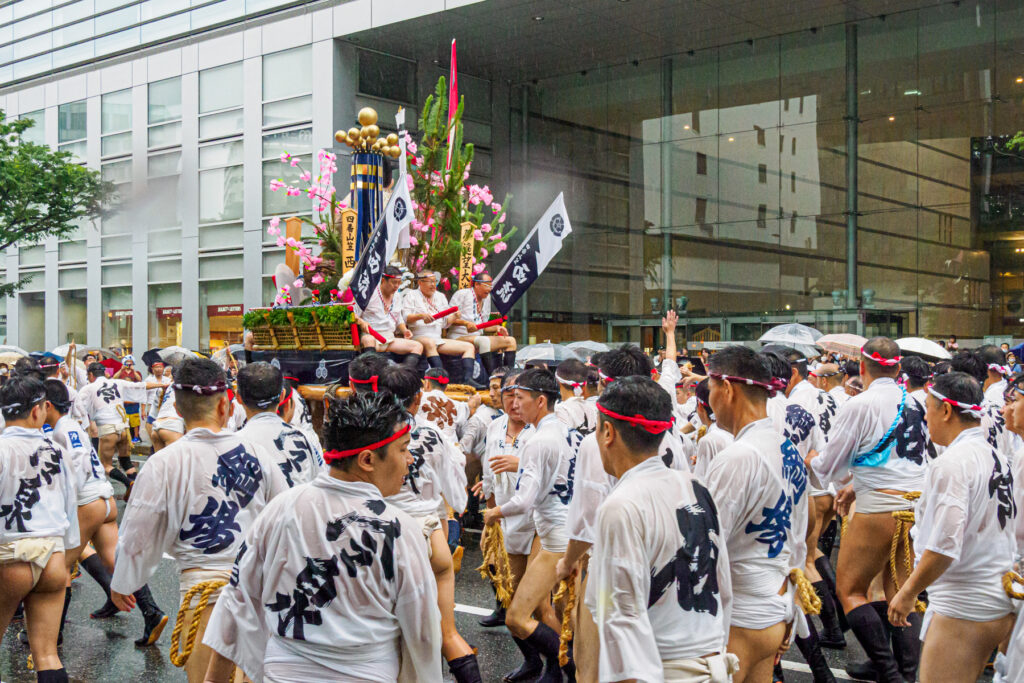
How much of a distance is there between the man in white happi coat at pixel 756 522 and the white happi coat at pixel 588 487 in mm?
631

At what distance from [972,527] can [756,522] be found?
1.33 meters

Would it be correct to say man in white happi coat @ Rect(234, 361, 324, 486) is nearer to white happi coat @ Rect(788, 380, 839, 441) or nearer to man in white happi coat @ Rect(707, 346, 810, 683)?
man in white happi coat @ Rect(707, 346, 810, 683)

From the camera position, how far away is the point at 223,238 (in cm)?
2694

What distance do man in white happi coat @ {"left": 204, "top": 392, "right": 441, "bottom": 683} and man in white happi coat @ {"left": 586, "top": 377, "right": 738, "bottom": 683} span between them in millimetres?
579

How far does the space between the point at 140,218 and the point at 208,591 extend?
23810mm

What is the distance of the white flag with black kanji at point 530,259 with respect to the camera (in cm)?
1155

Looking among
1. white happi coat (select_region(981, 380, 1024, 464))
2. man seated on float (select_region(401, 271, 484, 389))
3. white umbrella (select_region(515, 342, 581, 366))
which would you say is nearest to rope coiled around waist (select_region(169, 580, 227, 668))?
white happi coat (select_region(981, 380, 1024, 464))

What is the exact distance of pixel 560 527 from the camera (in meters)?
6.00

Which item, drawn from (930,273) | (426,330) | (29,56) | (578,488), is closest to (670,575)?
(578,488)

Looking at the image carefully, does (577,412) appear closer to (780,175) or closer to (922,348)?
(922,348)

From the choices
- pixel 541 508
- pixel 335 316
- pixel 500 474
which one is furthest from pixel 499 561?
pixel 335 316

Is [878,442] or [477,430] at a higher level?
[878,442]

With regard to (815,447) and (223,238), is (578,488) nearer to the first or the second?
(815,447)

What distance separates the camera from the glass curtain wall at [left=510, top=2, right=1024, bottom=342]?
22422 mm
